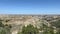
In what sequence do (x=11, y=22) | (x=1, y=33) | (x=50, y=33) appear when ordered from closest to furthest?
1. (x=1, y=33)
2. (x=50, y=33)
3. (x=11, y=22)

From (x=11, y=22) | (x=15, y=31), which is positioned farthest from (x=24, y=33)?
(x=11, y=22)

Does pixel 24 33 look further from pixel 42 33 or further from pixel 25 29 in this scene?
pixel 42 33

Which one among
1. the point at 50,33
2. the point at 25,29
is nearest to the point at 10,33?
the point at 25,29

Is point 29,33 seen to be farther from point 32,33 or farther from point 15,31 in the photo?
point 15,31

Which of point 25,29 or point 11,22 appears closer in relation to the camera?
point 25,29

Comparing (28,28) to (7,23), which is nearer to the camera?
(28,28)

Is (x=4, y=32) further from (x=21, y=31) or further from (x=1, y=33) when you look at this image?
(x=21, y=31)

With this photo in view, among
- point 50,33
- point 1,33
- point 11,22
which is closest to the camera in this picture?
point 1,33
